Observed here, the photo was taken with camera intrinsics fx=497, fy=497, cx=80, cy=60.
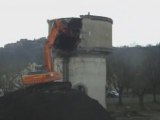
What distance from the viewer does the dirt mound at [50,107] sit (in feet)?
49.9

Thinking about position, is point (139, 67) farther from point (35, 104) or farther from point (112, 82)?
point (35, 104)

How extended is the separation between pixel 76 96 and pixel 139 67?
1504 inches

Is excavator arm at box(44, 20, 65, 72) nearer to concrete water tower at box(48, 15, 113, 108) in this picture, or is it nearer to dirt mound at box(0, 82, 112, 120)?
concrete water tower at box(48, 15, 113, 108)

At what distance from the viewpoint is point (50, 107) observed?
50.8 ft

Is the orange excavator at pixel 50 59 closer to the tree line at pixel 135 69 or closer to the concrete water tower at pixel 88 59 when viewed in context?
the concrete water tower at pixel 88 59

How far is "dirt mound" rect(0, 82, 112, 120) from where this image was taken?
15.2 meters

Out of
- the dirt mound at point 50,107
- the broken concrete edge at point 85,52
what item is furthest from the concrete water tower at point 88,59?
the dirt mound at point 50,107

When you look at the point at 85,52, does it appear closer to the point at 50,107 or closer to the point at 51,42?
the point at 51,42

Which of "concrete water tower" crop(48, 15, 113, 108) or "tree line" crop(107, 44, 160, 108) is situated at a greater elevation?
"concrete water tower" crop(48, 15, 113, 108)

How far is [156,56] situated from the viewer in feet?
186

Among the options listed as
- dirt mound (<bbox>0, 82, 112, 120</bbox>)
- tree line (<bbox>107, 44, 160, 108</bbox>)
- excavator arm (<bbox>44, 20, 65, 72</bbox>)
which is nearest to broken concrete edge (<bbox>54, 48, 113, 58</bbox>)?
excavator arm (<bbox>44, 20, 65, 72</bbox>)

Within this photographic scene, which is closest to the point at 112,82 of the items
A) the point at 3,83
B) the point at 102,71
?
the point at 3,83

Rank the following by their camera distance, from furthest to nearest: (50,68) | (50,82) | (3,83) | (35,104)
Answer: (3,83), (50,68), (50,82), (35,104)

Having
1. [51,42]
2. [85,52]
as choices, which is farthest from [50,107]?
[85,52]
